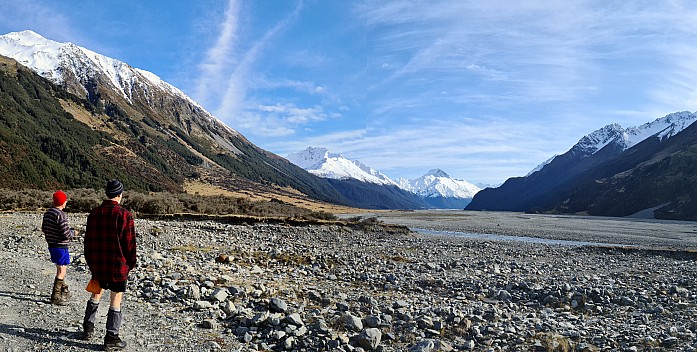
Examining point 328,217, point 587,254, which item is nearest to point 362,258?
point 587,254

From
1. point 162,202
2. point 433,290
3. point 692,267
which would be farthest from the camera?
point 162,202

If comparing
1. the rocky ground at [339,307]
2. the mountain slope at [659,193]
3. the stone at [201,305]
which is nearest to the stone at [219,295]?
the rocky ground at [339,307]

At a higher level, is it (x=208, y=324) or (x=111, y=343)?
(x=111, y=343)

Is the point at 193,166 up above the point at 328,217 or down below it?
above

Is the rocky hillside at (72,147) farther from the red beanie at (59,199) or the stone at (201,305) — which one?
the stone at (201,305)

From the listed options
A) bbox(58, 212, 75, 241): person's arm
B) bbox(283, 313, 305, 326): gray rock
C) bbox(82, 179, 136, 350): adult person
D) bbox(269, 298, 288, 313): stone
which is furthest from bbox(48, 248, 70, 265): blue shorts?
bbox(283, 313, 305, 326): gray rock

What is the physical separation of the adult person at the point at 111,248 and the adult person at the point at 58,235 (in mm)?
2384

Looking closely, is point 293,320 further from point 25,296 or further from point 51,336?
point 25,296

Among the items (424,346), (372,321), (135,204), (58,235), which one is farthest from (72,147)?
(424,346)

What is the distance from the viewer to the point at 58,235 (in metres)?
9.73

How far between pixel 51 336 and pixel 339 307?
6833 millimetres

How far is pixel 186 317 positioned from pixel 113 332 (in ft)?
8.74

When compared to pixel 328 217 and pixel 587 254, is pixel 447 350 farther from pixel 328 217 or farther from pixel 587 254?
pixel 328 217

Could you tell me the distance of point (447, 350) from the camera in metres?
9.49
